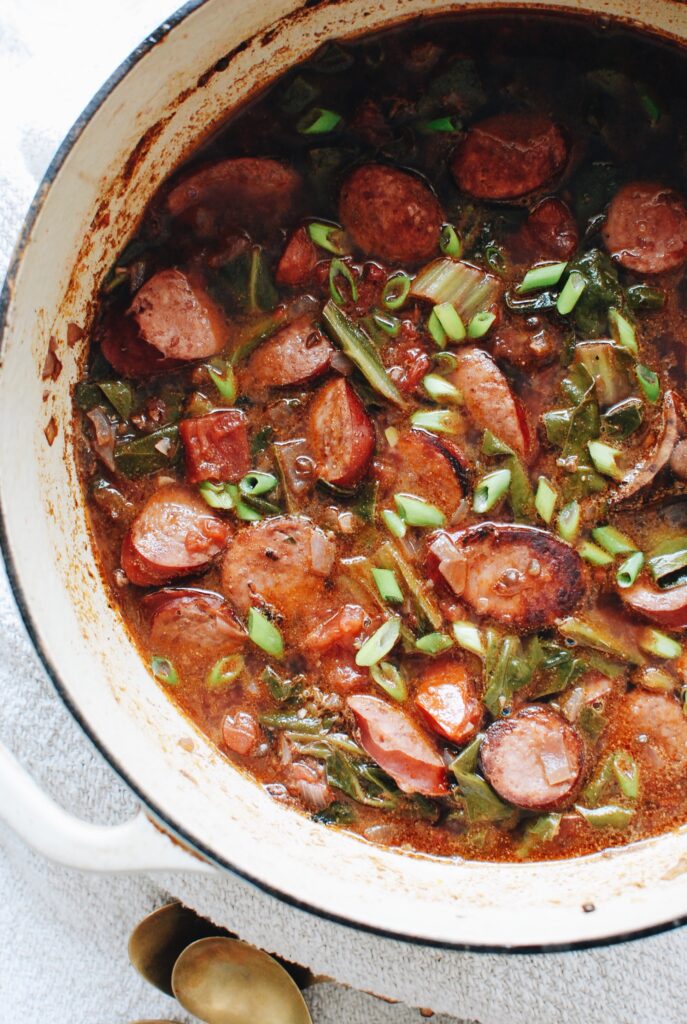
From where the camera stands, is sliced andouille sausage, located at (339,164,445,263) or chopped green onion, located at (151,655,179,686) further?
chopped green onion, located at (151,655,179,686)

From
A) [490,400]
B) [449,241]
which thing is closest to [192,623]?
[490,400]

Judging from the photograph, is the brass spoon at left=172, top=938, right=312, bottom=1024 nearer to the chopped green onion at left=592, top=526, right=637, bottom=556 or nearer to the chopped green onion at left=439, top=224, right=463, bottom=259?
the chopped green onion at left=592, top=526, right=637, bottom=556

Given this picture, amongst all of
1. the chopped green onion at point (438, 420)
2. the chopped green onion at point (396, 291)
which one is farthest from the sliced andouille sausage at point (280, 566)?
the chopped green onion at point (396, 291)

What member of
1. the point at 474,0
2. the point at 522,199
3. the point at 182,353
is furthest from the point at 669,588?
the point at 474,0

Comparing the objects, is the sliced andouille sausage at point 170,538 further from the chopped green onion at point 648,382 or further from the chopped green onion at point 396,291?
the chopped green onion at point 648,382

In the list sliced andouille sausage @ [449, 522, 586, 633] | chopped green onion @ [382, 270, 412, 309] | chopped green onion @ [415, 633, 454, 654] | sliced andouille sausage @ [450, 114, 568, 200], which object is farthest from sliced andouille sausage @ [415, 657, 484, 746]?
sliced andouille sausage @ [450, 114, 568, 200]

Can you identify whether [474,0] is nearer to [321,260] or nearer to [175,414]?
[321,260]

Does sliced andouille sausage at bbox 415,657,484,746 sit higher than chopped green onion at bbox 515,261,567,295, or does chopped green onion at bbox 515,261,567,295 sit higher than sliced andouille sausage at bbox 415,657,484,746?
chopped green onion at bbox 515,261,567,295

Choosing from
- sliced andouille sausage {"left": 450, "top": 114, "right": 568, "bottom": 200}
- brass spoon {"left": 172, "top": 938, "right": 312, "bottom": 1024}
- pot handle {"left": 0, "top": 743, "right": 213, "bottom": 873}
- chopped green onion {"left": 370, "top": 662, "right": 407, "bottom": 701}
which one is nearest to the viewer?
pot handle {"left": 0, "top": 743, "right": 213, "bottom": 873}
